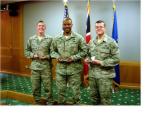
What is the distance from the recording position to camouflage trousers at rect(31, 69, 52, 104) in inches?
133

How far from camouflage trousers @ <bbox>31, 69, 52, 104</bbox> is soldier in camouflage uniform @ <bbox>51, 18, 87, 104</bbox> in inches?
11.8

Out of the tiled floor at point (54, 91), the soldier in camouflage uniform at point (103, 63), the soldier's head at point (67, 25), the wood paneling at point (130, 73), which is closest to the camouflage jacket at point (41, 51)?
the soldier's head at point (67, 25)

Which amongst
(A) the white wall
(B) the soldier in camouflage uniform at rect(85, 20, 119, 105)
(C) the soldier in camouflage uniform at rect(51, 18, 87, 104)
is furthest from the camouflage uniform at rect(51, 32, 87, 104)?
(A) the white wall

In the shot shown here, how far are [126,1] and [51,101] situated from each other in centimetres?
193

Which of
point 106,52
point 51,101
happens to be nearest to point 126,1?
point 106,52

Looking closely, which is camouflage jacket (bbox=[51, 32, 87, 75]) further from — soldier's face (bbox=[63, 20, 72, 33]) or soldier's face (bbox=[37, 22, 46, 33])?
soldier's face (bbox=[37, 22, 46, 33])

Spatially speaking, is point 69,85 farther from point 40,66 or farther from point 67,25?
point 67,25

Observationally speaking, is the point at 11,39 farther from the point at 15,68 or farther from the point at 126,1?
the point at 126,1

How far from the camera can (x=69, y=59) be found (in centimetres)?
303

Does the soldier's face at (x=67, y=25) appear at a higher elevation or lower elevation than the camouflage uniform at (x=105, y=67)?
higher

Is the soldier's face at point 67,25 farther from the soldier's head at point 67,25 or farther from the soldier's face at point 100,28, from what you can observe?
the soldier's face at point 100,28

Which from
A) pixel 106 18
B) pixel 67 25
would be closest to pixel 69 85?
pixel 67 25

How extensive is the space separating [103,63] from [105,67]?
6 centimetres

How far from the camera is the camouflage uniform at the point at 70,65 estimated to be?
10.1 feet
